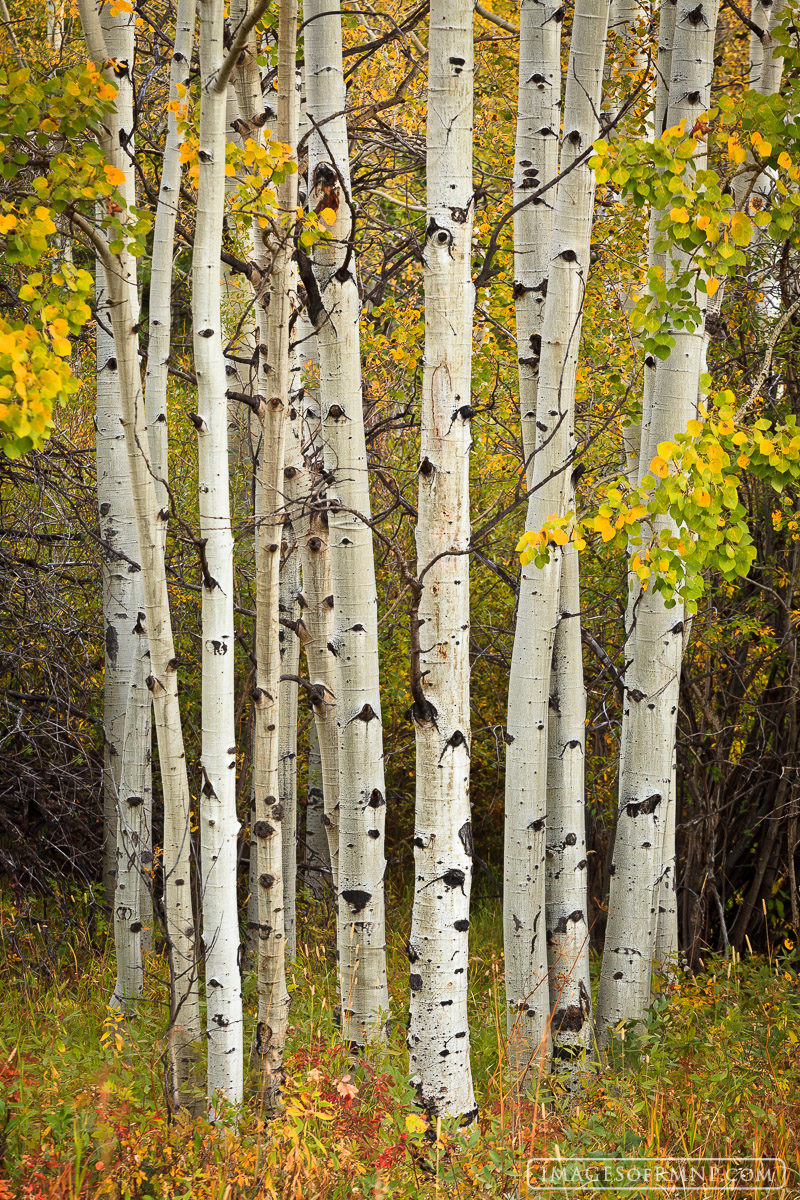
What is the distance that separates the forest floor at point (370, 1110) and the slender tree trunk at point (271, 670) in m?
0.22

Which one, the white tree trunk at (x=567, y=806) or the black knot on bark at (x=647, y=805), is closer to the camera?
the white tree trunk at (x=567, y=806)

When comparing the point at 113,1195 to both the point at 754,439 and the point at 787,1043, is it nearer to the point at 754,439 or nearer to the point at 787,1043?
the point at 787,1043

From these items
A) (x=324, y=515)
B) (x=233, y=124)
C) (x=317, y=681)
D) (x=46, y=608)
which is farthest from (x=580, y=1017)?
(x=233, y=124)

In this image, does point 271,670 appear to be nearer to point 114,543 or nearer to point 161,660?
point 161,660

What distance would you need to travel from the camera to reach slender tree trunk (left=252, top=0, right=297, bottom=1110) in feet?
11.8

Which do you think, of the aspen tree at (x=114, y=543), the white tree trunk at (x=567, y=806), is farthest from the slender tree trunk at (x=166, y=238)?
the white tree trunk at (x=567, y=806)

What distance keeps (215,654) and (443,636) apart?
897 mm

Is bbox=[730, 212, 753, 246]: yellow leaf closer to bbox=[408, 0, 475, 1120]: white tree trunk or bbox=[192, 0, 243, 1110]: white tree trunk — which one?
bbox=[408, 0, 475, 1120]: white tree trunk

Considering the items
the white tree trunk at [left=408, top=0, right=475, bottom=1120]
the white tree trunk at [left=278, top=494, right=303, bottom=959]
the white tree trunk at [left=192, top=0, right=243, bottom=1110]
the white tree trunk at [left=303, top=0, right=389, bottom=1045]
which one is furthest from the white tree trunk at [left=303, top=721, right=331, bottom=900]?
the white tree trunk at [left=408, top=0, right=475, bottom=1120]

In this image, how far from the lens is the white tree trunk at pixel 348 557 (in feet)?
11.5

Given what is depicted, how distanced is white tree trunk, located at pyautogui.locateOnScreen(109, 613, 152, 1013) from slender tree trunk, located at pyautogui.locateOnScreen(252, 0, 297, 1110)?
123 cm

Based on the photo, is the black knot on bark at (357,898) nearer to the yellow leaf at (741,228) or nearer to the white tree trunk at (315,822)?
the yellow leaf at (741,228)

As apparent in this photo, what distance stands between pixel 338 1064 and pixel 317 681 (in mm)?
Answer: 1765

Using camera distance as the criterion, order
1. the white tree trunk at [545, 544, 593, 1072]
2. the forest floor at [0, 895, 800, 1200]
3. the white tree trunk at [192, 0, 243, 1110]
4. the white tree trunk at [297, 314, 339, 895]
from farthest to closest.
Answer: the white tree trunk at [297, 314, 339, 895], the white tree trunk at [545, 544, 593, 1072], the white tree trunk at [192, 0, 243, 1110], the forest floor at [0, 895, 800, 1200]
